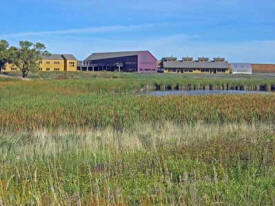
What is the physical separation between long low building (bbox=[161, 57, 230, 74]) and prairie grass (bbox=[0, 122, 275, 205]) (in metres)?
91.9

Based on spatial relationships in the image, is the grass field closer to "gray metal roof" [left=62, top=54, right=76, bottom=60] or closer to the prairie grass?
the prairie grass

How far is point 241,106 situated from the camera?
20.2 m

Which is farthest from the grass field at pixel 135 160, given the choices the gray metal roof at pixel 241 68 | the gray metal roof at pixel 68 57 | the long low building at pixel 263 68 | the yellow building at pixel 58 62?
the long low building at pixel 263 68

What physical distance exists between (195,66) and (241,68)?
16.4 meters

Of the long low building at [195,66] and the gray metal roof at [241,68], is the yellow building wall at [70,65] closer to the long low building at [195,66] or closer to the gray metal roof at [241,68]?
the long low building at [195,66]

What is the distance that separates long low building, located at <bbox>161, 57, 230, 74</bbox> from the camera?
4058 inches

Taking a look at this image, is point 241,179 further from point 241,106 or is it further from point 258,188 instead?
point 241,106

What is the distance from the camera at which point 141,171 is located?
7.01 meters

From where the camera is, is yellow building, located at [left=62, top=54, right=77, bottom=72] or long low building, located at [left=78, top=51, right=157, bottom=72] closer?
long low building, located at [left=78, top=51, right=157, bottom=72]

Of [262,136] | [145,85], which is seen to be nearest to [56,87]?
[145,85]

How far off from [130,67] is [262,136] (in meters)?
88.0

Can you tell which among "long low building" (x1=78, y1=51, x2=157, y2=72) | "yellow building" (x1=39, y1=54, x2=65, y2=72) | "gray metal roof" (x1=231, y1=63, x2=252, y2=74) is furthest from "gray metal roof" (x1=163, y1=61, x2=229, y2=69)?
"yellow building" (x1=39, y1=54, x2=65, y2=72)

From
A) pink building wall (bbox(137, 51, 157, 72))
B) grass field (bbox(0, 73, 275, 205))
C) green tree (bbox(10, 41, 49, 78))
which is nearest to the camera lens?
grass field (bbox(0, 73, 275, 205))

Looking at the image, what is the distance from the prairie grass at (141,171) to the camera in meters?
5.11
